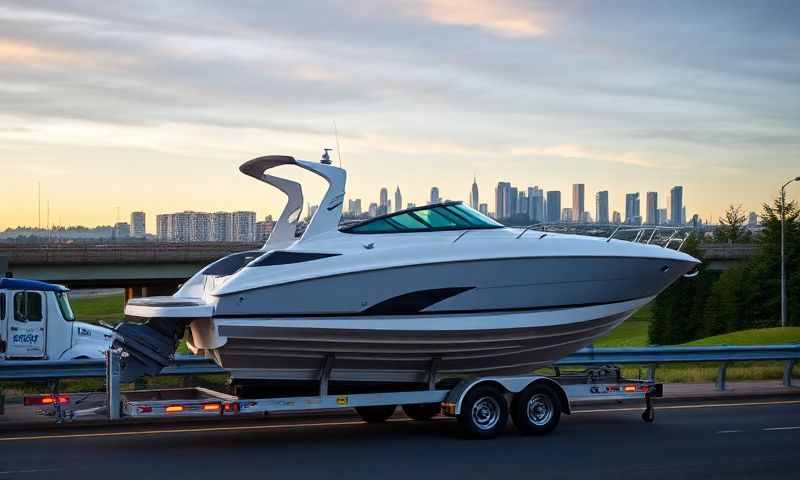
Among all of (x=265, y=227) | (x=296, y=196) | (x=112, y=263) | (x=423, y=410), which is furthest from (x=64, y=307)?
(x=112, y=263)

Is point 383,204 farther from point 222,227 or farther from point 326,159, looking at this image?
point 222,227

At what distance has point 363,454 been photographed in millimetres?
12320

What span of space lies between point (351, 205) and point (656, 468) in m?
5.93

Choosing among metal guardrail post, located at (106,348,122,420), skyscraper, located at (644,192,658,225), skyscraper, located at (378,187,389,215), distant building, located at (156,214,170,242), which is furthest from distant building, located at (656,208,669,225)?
distant building, located at (156,214,170,242)

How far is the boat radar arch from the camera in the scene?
13672 millimetres

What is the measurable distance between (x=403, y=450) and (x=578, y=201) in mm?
7912

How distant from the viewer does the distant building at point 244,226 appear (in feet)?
76.4

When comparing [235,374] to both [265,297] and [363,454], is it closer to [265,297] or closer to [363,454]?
[265,297]

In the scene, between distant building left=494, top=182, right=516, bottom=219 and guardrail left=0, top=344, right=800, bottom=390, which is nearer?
guardrail left=0, top=344, right=800, bottom=390

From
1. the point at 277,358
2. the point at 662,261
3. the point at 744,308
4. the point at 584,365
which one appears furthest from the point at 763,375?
the point at 744,308

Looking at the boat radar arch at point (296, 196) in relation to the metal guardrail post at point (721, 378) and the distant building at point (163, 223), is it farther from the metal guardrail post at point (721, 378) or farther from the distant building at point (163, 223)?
the distant building at point (163, 223)

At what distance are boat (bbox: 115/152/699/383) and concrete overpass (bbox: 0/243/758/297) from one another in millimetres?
33680

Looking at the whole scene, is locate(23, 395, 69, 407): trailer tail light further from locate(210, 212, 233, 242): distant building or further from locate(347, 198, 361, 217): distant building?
locate(210, 212, 233, 242): distant building

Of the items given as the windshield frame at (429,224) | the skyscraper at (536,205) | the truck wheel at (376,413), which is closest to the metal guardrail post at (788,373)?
the skyscraper at (536,205)
